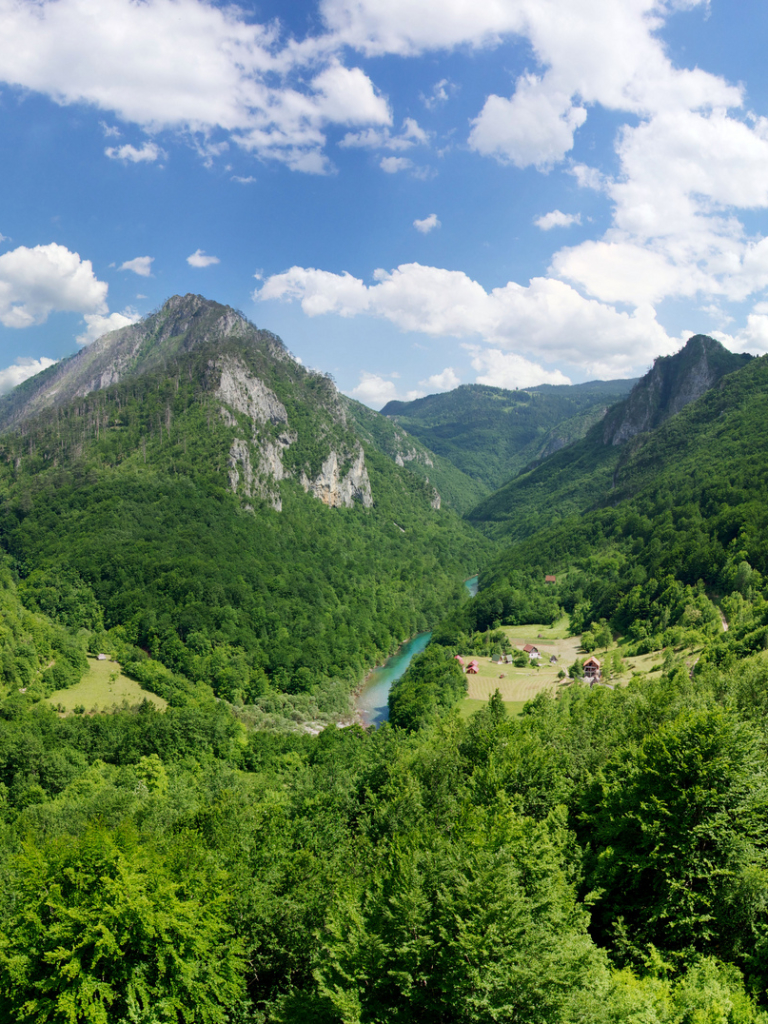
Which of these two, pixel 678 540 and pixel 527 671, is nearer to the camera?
pixel 527 671

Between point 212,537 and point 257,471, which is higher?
point 257,471

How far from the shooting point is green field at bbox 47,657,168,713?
82812mm

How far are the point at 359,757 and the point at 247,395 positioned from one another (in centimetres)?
15078

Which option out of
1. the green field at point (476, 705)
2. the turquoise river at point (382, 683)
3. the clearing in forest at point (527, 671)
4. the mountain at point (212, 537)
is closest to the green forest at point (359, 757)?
the green field at point (476, 705)

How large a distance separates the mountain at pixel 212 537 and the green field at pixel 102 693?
3.98m

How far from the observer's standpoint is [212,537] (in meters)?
134

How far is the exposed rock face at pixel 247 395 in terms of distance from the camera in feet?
589

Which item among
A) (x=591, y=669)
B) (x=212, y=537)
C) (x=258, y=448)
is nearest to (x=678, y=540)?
(x=591, y=669)

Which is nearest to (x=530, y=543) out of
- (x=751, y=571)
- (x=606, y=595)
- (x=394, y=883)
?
(x=606, y=595)

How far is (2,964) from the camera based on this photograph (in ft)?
53.4

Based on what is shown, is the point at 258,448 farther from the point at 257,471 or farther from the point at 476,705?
the point at 476,705

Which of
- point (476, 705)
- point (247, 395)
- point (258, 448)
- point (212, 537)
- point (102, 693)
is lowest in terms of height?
point (476, 705)

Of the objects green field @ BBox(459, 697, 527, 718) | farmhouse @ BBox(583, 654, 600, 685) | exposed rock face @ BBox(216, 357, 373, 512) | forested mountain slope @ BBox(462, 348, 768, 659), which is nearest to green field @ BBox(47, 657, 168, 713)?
green field @ BBox(459, 697, 527, 718)

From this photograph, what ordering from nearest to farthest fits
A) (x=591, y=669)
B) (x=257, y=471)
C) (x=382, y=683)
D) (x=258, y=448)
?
(x=591, y=669)
(x=382, y=683)
(x=257, y=471)
(x=258, y=448)
